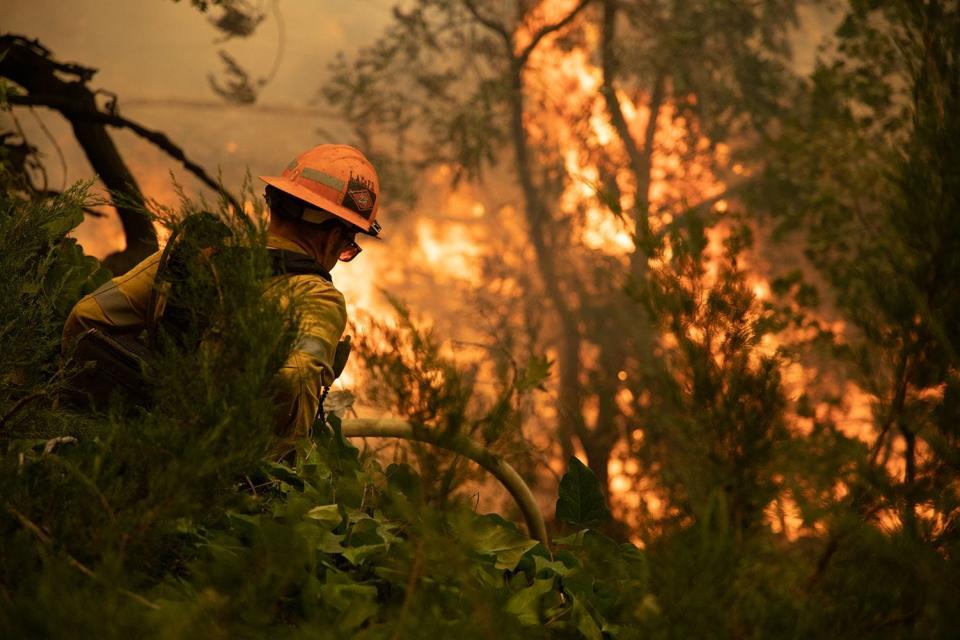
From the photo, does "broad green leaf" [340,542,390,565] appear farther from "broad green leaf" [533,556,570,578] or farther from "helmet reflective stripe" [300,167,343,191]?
"helmet reflective stripe" [300,167,343,191]

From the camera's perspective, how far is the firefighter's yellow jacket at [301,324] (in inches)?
77.8

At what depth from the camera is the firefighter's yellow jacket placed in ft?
6.48

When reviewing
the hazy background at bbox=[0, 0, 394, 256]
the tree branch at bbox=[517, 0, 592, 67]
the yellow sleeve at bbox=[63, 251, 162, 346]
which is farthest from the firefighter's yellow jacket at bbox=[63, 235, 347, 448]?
the hazy background at bbox=[0, 0, 394, 256]

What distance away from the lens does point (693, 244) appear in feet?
5.47

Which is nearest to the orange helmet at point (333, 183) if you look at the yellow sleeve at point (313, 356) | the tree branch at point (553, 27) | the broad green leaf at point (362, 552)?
the yellow sleeve at point (313, 356)

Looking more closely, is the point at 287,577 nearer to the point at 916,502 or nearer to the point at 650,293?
the point at 650,293

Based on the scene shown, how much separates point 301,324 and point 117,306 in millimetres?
1107

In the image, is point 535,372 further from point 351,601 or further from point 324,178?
point 324,178

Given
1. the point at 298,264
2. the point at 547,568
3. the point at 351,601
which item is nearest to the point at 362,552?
the point at 351,601

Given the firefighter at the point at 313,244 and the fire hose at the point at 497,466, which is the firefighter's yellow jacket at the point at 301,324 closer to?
the firefighter at the point at 313,244

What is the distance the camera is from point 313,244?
2863 millimetres

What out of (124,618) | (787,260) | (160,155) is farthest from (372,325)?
(160,155)

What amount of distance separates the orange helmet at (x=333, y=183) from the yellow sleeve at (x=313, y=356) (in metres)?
0.39

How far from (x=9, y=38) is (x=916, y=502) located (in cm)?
425
